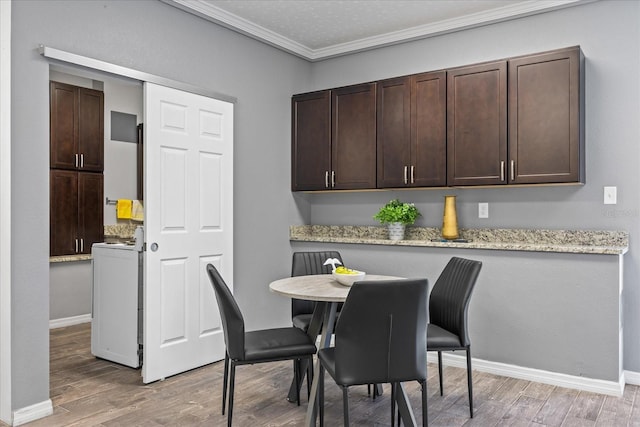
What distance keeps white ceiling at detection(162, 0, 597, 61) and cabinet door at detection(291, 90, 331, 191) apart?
1.83 ft

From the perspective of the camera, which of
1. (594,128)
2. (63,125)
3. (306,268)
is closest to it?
(594,128)

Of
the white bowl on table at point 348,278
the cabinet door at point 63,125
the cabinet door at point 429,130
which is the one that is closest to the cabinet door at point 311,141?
the cabinet door at point 429,130

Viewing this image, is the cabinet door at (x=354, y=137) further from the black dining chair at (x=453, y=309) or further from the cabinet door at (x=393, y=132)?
the black dining chair at (x=453, y=309)

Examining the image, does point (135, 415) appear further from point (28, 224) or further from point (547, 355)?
point (547, 355)

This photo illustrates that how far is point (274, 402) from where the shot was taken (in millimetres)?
3055

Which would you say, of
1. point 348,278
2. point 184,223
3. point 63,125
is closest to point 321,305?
point 348,278

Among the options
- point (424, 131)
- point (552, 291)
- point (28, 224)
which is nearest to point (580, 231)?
point (552, 291)

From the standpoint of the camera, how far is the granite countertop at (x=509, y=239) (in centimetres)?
336

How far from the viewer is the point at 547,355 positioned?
339 cm

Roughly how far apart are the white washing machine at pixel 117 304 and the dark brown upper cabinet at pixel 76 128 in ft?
5.44

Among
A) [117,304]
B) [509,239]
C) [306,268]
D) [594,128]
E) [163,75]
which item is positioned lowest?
[117,304]

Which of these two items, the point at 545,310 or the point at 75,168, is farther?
the point at 75,168

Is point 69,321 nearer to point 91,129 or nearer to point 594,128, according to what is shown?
point 91,129

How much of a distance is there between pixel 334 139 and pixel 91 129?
2.85m
